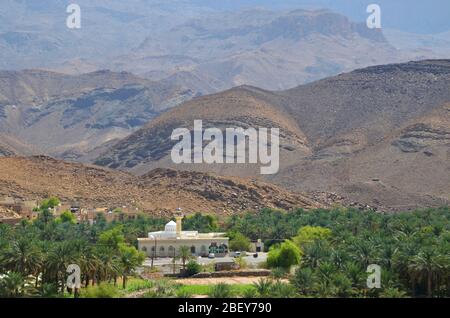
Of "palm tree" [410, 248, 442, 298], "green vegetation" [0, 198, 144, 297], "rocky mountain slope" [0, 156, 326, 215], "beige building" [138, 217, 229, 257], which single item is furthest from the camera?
"rocky mountain slope" [0, 156, 326, 215]

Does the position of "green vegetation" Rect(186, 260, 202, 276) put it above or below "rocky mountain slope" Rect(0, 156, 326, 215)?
below

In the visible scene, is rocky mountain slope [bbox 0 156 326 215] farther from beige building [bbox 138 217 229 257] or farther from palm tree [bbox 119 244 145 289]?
palm tree [bbox 119 244 145 289]

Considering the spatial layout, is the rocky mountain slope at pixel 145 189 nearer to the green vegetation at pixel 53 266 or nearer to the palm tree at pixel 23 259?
the green vegetation at pixel 53 266

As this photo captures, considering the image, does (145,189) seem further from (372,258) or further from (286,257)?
(372,258)

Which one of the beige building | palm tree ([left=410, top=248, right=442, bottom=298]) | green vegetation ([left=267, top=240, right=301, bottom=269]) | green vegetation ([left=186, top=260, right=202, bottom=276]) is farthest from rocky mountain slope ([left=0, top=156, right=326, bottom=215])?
palm tree ([left=410, top=248, right=442, bottom=298])

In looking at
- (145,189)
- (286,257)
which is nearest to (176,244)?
(286,257)

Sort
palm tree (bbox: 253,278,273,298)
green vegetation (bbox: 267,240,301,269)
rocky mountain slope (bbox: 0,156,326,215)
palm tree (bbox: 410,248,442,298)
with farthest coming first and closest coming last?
rocky mountain slope (bbox: 0,156,326,215), green vegetation (bbox: 267,240,301,269), palm tree (bbox: 410,248,442,298), palm tree (bbox: 253,278,273,298)

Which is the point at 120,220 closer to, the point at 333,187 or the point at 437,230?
the point at 437,230
